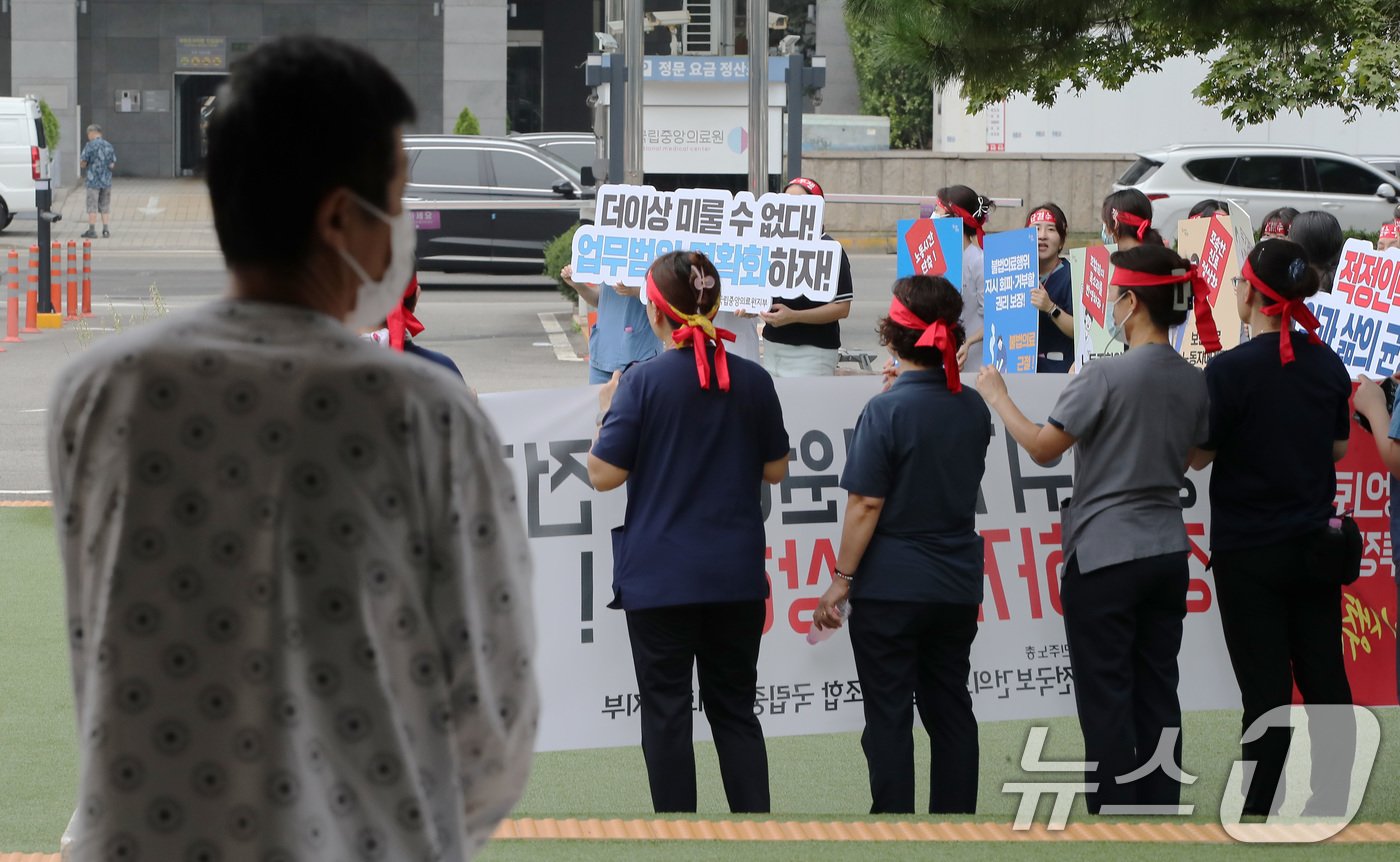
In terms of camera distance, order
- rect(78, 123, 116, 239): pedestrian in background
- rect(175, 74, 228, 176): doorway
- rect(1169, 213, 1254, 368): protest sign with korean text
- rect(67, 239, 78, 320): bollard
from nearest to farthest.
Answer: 1. rect(1169, 213, 1254, 368): protest sign with korean text
2. rect(67, 239, 78, 320): bollard
3. rect(78, 123, 116, 239): pedestrian in background
4. rect(175, 74, 228, 176): doorway

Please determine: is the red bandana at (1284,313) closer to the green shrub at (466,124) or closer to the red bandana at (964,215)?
the red bandana at (964,215)

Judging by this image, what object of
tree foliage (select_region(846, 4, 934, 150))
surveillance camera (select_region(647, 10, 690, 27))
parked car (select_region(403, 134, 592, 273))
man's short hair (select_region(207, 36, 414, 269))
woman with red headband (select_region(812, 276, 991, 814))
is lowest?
woman with red headband (select_region(812, 276, 991, 814))

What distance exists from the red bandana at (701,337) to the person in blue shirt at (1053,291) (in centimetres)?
308

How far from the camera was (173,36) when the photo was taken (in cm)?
3822

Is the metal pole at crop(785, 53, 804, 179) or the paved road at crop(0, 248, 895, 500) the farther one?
the metal pole at crop(785, 53, 804, 179)

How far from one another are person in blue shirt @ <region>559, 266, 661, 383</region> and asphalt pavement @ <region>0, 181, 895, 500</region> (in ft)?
5.78

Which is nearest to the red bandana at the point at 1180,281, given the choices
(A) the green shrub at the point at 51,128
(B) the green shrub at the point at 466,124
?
(B) the green shrub at the point at 466,124

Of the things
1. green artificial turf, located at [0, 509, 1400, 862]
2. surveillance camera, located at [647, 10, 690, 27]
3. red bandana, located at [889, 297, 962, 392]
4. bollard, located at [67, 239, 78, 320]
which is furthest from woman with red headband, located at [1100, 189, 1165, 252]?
bollard, located at [67, 239, 78, 320]

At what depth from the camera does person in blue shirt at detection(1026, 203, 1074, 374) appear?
7.54 metres

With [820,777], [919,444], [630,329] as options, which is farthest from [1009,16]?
[820,777]

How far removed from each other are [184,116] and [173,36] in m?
2.02

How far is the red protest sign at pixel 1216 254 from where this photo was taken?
702 cm

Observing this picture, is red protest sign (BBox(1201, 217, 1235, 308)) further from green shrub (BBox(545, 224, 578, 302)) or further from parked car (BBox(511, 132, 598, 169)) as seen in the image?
parked car (BBox(511, 132, 598, 169))

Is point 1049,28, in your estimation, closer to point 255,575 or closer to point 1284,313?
point 1284,313
